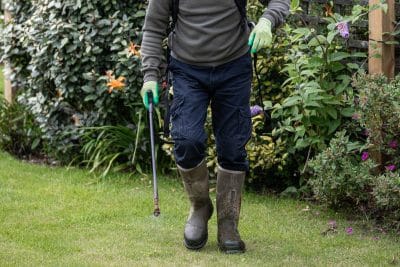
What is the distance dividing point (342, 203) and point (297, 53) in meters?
1.02

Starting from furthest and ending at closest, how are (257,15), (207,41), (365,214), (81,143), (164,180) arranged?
1. (81,143)
2. (164,180)
3. (257,15)
4. (365,214)
5. (207,41)

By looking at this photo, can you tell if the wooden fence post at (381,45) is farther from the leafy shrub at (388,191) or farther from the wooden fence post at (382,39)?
the leafy shrub at (388,191)

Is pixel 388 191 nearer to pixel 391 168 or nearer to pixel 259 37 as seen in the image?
pixel 391 168

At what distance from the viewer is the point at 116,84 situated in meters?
6.42

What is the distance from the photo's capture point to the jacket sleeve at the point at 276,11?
4500 millimetres

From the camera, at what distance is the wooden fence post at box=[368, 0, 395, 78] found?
5.33 m

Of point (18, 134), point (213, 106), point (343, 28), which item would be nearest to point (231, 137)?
point (213, 106)

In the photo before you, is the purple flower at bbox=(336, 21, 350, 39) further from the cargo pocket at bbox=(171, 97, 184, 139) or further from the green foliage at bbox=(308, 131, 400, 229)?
the cargo pocket at bbox=(171, 97, 184, 139)

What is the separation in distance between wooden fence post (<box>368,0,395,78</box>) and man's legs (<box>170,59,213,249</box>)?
1354 mm

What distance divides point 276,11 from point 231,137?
0.70 m

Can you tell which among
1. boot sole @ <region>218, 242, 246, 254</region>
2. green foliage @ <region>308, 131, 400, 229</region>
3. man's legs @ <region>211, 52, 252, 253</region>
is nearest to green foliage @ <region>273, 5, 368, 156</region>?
green foliage @ <region>308, 131, 400, 229</region>

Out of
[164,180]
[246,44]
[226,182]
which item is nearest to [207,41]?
[246,44]

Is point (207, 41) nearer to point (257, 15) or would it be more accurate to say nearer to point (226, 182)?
point (226, 182)

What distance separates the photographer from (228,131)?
4.58 meters
